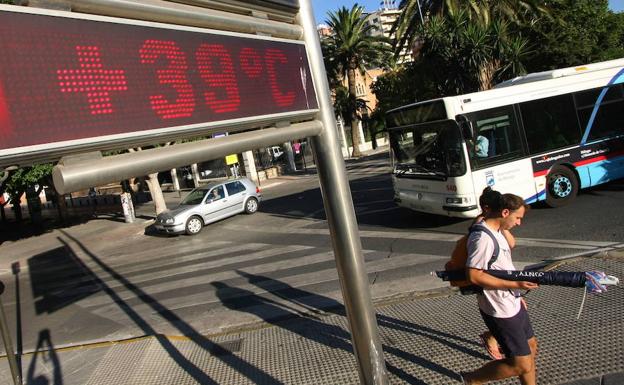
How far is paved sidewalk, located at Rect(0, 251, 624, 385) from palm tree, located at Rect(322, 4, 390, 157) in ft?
101

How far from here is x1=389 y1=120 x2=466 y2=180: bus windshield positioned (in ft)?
31.6

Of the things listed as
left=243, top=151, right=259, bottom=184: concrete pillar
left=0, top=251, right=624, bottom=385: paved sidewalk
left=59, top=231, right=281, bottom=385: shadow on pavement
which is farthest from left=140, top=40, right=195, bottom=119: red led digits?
left=243, top=151, right=259, bottom=184: concrete pillar

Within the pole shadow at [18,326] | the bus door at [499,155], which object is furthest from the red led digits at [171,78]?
the bus door at [499,155]

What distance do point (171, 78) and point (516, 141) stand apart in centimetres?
961

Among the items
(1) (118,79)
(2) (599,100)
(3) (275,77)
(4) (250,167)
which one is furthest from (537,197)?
(4) (250,167)

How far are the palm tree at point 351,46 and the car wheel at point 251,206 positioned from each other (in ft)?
66.7

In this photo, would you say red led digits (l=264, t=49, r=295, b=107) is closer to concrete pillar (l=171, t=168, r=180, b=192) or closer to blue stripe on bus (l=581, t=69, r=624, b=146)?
blue stripe on bus (l=581, t=69, r=624, b=146)

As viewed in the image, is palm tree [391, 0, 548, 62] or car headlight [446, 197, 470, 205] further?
palm tree [391, 0, 548, 62]

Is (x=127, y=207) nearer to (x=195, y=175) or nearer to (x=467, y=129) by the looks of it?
(x=467, y=129)

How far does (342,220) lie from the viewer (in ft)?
9.96

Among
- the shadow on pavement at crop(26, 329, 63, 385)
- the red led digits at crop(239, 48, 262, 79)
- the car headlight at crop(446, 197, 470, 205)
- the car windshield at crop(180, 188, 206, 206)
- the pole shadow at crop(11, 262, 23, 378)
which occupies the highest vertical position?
the red led digits at crop(239, 48, 262, 79)

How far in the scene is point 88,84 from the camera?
1787 millimetres

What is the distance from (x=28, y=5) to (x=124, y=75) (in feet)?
1.30

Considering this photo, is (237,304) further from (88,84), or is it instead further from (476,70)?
(476,70)
